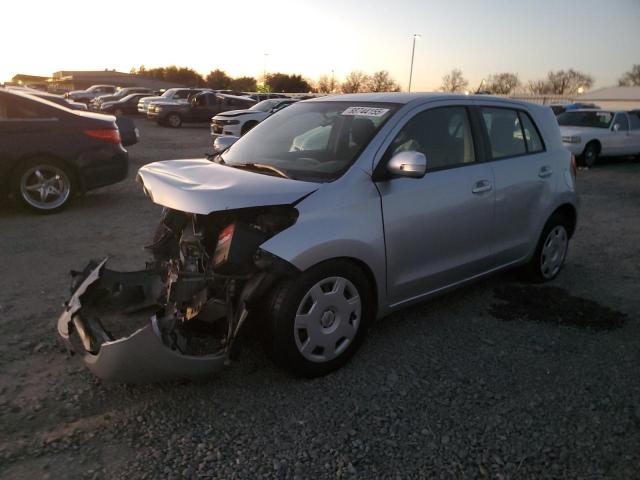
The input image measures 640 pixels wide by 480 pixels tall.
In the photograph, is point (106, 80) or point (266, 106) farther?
point (106, 80)

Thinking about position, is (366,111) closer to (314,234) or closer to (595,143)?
(314,234)

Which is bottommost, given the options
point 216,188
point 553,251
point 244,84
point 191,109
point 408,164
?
point 244,84

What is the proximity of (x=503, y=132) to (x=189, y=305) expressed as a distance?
113 inches

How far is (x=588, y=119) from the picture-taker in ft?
50.2

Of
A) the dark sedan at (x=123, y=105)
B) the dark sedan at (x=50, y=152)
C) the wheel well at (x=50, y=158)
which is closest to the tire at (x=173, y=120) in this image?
the dark sedan at (x=123, y=105)

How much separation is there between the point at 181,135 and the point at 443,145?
19361mm

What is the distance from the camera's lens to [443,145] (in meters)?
3.85

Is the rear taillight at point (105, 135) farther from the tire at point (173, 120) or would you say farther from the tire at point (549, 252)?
the tire at point (173, 120)

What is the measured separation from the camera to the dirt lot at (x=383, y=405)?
2.51m

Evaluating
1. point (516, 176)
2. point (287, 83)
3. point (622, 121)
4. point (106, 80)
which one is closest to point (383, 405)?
point (516, 176)

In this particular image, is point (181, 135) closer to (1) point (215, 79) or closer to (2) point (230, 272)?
(2) point (230, 272)

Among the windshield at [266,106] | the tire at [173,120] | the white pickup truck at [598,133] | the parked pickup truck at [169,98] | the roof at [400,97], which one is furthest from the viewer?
the parked pickup truck at [169,98]

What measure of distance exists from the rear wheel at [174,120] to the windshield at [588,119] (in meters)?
17.4

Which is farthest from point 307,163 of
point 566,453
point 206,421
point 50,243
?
point 50,243
